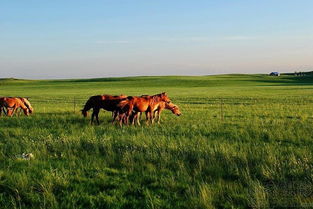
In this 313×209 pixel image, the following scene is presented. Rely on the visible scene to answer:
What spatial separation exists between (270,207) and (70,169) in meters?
4.21

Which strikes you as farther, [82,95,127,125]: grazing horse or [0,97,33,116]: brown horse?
[0,97,33,116]: brown horse

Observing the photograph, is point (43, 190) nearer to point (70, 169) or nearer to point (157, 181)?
point (70, 169)

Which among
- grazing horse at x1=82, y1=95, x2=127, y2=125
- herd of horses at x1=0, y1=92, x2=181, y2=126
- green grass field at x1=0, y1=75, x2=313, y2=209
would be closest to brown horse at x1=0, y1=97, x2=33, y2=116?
herd of horses at x1=0, y1=92, x2=181, y2=126

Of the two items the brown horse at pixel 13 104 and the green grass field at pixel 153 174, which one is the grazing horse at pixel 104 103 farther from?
the brown horse at pixel 13 104

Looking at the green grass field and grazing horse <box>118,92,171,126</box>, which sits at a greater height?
grazing horse <box>118,92,171,126</box>

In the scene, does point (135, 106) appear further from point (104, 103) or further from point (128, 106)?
point (104, 103)

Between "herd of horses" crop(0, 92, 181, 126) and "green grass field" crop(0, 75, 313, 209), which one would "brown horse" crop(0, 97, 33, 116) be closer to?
A: "herd of horses" crop(0, 92, 181, 126)

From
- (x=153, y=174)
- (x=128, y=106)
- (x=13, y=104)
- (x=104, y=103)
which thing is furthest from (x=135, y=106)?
(x=13, y=104)

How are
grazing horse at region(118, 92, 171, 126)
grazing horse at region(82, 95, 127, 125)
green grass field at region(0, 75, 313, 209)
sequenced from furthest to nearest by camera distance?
grazing horse at region(82, 95, 127, 125) → grazing horse at region(118, 92, 171, 126) → green grass field at region(0, 75, 313, 209)

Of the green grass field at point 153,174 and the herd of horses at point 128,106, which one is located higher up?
the herd of horses at point 128,106

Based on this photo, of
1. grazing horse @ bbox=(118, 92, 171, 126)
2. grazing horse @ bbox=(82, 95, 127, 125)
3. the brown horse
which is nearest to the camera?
grazing horse @ bbox=(118, 92, 171, 126)

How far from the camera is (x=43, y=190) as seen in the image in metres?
6.39

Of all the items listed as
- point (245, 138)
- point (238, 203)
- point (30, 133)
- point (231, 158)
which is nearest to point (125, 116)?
point (30, 133)

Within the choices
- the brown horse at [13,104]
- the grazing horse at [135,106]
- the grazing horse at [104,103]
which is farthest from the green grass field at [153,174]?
the brown horse at [13,104]
